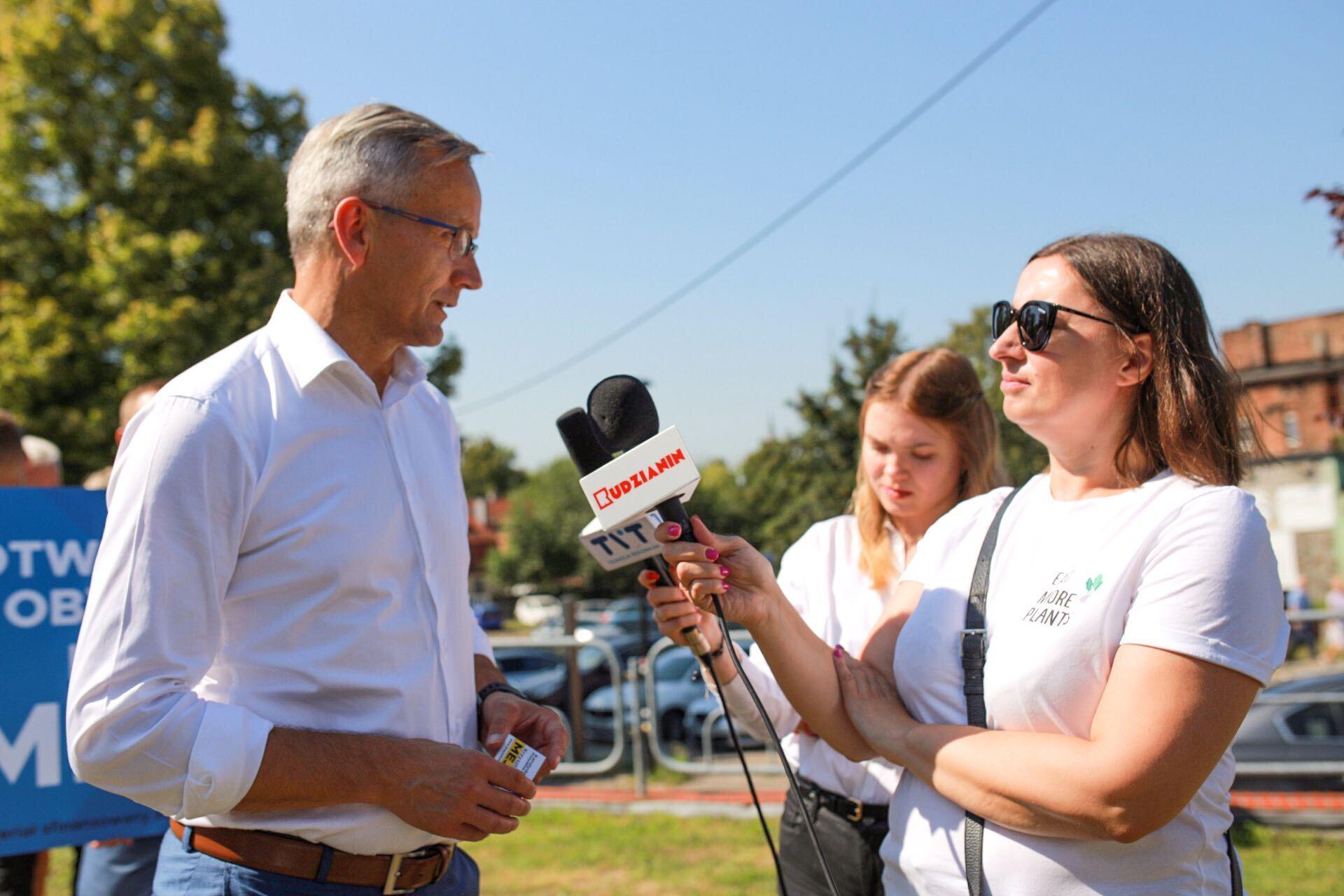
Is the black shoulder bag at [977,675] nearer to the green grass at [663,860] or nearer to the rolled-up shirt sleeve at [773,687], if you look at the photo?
the rolled-up shirt sleeve at [773,687]

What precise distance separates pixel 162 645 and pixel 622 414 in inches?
38.0

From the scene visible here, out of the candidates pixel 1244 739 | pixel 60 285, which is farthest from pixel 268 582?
pixel 60 285

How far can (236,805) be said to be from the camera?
1.97 meters

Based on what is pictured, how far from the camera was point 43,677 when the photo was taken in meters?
3.61

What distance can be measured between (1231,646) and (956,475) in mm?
1532

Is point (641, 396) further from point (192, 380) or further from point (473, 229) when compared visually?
point (192, 380)

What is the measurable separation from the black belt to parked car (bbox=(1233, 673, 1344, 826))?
5.40 m

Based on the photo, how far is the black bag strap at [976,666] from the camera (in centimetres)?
211

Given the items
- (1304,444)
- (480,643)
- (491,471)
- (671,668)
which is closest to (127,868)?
(480,643)

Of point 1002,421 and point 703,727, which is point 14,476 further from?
point 1002,421

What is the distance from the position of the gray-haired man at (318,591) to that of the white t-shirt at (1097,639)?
0.91 metres

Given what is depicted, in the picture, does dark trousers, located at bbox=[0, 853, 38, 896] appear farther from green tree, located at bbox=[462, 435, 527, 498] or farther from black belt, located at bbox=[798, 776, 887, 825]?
green tree, located at bbox=[462, 435, 527, 498]

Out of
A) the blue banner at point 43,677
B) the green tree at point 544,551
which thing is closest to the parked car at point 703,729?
the blue banner at point 43,677

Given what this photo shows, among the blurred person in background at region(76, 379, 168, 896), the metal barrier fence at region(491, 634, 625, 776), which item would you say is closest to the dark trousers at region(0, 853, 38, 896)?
the blurred person in background at region(76, 379, 168, 896)
